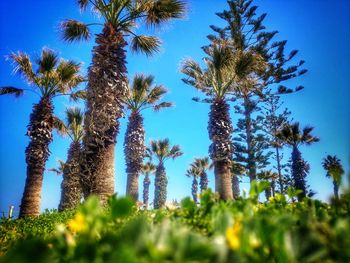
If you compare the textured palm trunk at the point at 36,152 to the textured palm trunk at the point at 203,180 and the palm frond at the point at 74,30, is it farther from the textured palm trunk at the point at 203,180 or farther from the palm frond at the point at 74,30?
the textured palm trunk at the point at 203,180

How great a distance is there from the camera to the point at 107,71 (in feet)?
29.0

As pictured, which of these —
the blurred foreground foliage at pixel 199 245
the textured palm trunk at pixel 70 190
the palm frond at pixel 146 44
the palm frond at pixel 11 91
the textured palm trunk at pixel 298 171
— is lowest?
the blurred foreground foliage at pixel 199 245

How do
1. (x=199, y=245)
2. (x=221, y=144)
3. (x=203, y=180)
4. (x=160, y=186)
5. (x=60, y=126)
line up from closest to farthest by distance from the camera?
(x=199, y=245)
(x=221, y=144)
(x=60, y=126)
(x=160, y=186)
(x=203, y=180)

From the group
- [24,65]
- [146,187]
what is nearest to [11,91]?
[24,65]

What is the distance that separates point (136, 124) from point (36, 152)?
24.1ft

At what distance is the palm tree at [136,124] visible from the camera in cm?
1661

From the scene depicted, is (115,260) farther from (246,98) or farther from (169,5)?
(246,98)

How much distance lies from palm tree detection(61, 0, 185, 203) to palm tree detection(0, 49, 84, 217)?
225 cm

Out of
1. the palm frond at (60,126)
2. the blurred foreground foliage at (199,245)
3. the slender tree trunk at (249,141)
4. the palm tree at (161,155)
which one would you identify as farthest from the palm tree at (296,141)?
the blurred foreground foliage at (199,245)

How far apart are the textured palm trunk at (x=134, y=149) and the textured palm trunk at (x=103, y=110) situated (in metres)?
8.06

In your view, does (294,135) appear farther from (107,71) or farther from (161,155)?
(107,71)

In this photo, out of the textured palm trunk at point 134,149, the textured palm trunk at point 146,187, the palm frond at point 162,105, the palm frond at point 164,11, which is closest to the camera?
the palm frond at point 164,11

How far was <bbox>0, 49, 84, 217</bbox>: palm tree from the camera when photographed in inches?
410

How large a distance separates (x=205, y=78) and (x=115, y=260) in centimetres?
1406
